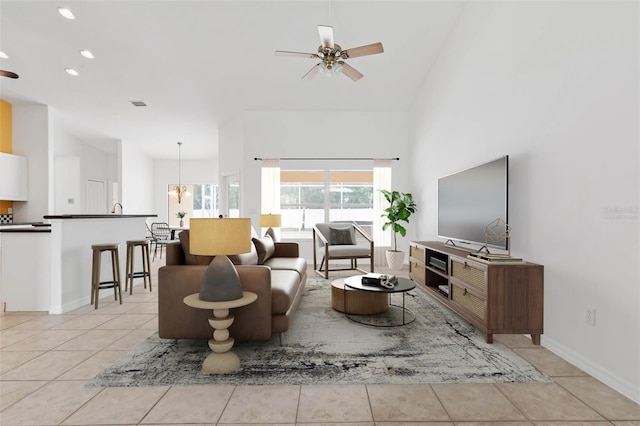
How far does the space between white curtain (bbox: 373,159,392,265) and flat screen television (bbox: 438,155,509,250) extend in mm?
2097

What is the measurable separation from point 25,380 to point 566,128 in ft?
13.1

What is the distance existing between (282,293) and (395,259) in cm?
401

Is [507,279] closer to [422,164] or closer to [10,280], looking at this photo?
[422,164]

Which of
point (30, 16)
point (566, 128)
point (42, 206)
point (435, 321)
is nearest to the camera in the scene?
point (566, 128)

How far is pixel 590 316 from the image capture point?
228 centimetres

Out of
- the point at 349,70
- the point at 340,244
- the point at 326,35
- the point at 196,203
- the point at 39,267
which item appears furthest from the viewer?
the point at 196,203

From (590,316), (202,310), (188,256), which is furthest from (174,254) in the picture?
(590,316)

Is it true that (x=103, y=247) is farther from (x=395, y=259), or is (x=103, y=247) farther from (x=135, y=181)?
(x=135, y=181)

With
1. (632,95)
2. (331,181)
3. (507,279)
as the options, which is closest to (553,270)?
(507,279)

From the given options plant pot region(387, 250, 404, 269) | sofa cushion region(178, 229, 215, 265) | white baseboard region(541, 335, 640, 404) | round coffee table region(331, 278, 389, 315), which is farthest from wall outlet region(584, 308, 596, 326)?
plant pot region(387, 250, 404, 269)

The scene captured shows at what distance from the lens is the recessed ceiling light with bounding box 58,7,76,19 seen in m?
4.05

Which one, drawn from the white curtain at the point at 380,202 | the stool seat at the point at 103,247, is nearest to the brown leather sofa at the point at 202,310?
the stool seat at the point at 103,247

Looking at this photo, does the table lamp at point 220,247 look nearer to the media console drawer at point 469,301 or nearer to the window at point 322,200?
the media console drawer at point 469,301

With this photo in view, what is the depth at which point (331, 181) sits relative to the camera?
688cm
